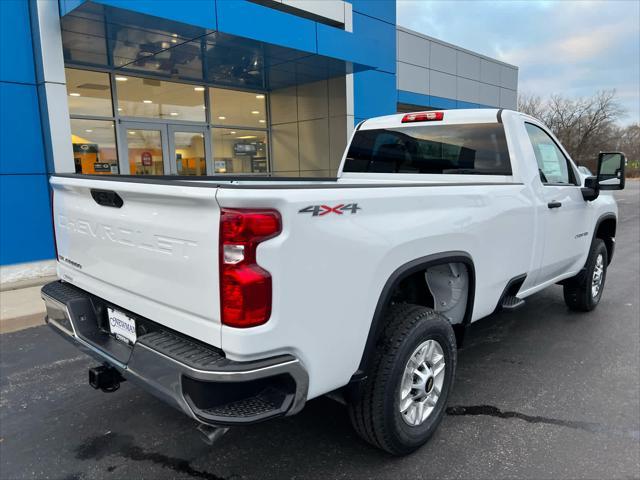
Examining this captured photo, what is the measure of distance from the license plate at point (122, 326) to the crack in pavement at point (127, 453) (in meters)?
0.77

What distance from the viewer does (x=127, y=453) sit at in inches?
115

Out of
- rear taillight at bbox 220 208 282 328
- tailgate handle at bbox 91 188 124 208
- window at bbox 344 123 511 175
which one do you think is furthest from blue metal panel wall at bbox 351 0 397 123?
rear taillight at bbox 220 208 282 328

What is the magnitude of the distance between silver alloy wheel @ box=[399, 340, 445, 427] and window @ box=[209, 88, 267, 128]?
33.6 feet

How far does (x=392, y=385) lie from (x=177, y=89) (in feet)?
33.8

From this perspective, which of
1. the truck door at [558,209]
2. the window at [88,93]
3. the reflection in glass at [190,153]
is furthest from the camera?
the reflection in glass at [190,153]

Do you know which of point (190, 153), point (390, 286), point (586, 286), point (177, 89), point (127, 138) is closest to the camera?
point (390, 286)

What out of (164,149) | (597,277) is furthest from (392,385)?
(164,149)

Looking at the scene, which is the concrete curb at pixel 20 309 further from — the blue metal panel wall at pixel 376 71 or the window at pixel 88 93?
the blue metal panel wall at pixel 376 71

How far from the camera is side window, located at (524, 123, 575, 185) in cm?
412

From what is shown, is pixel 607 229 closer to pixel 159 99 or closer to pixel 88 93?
pixel 159 99

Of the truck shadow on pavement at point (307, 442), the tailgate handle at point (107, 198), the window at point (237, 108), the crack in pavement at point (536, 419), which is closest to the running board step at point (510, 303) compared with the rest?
the truck shadow on pavement at point (307, 442)

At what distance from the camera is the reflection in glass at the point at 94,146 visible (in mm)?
9469

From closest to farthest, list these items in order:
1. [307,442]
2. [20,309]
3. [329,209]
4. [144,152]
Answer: [329,209], [307,442], [20,309], [144,152]

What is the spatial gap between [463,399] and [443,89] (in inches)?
677
